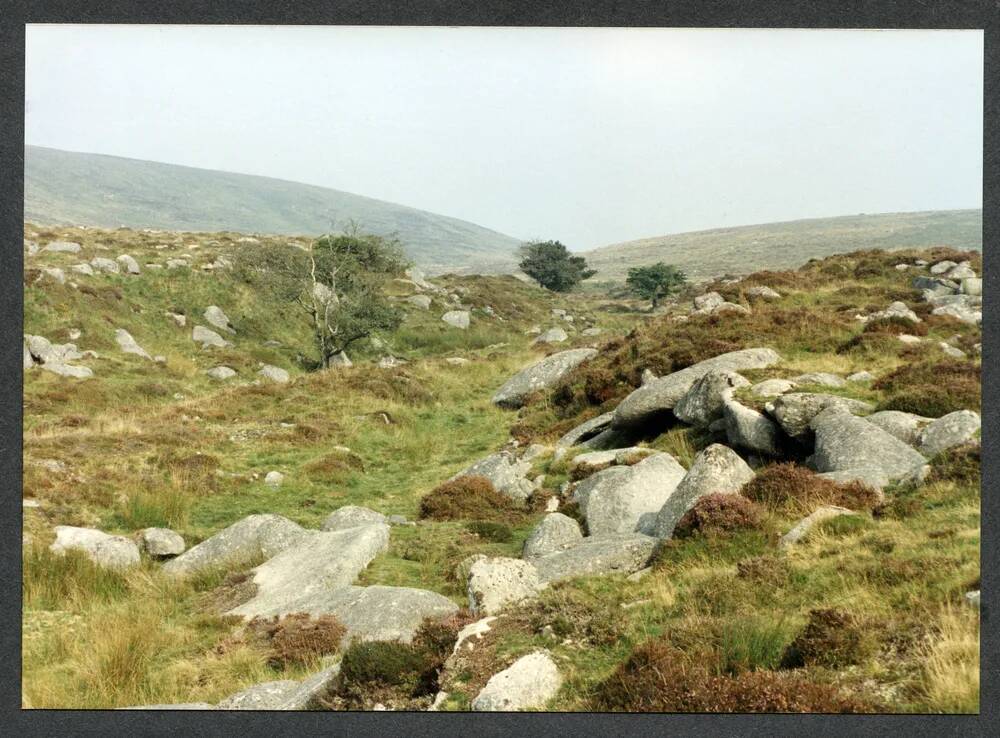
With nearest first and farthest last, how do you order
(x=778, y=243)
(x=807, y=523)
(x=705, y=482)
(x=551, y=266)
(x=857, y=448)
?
(x=807, y=523) → (x=705, y=482) → (x=857, y=448) → (x=551, y=266) → (x=778, y=243)

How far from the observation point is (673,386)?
16.5m

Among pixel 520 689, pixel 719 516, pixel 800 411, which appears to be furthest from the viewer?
pixel 800 411

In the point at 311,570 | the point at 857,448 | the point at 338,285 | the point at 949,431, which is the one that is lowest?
the point at 311,570

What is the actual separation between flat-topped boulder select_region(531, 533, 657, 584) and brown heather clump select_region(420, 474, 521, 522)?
4.55 m

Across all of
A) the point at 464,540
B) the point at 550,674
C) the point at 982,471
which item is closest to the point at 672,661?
the point at 550,674

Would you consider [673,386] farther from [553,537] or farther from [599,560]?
[599,560]

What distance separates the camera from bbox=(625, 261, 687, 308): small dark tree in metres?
64.4

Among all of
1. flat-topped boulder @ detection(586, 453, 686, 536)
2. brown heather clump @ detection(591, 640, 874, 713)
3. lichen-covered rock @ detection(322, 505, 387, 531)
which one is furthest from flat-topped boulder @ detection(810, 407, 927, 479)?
lichen-covered rock @ detection(322, 505, 387, 531)

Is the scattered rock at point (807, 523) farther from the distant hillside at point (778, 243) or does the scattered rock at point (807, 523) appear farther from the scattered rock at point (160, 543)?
the distant hillside at point (778, 243)

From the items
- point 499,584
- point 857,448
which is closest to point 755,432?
point 857,448

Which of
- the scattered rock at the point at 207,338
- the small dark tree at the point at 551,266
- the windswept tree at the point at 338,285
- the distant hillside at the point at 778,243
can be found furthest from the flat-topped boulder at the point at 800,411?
the small dark tree at the point at 551,266

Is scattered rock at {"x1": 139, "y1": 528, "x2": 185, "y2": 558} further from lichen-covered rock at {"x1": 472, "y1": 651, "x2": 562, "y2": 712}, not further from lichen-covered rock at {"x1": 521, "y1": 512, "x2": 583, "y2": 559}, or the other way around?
lichen-covered rock at {"x1": 472, "y1": 651, "x2": 562, "y2": 712}

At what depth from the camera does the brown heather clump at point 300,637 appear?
9.11 metres

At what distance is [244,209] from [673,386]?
93.7m
